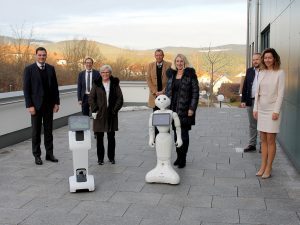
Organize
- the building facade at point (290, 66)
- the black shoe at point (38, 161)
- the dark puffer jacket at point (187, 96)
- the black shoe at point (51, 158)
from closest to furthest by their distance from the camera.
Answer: the dark puffer jacket at point (187, 96), the building facade at point (290, 66), the black shoe at point (38, 161), the black shoe at point (51, 158)

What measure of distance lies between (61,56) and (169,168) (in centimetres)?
2166

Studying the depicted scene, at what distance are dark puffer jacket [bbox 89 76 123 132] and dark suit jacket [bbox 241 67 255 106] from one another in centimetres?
252

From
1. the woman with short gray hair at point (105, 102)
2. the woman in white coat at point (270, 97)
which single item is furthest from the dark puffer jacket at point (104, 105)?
the woman in white coat at point (270, 97)

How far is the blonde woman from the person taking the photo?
6898 millimetres

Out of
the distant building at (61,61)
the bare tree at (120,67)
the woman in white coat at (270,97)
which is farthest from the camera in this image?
the bare tree at (120,67)

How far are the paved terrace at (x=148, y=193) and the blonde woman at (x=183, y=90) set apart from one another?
957 mm

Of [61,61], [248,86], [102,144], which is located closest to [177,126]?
[102,144]

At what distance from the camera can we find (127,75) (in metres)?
24.2

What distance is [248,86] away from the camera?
8164 mm

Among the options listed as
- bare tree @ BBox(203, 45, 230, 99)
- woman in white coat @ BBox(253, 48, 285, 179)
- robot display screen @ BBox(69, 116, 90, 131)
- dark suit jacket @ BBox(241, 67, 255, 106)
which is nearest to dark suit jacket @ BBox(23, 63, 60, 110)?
robot display screen @ BBox(69, 116, 90, 131)

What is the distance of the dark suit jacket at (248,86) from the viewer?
319 inches

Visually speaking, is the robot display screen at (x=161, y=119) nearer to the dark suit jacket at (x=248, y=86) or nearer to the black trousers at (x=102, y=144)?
the black trousers at (x=102, y=144)

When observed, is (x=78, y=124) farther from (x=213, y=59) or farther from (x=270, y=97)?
(x=213, y=59)

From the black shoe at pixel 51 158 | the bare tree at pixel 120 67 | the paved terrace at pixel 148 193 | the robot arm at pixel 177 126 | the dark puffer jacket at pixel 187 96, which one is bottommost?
the paved terrace at pixel 148 193
